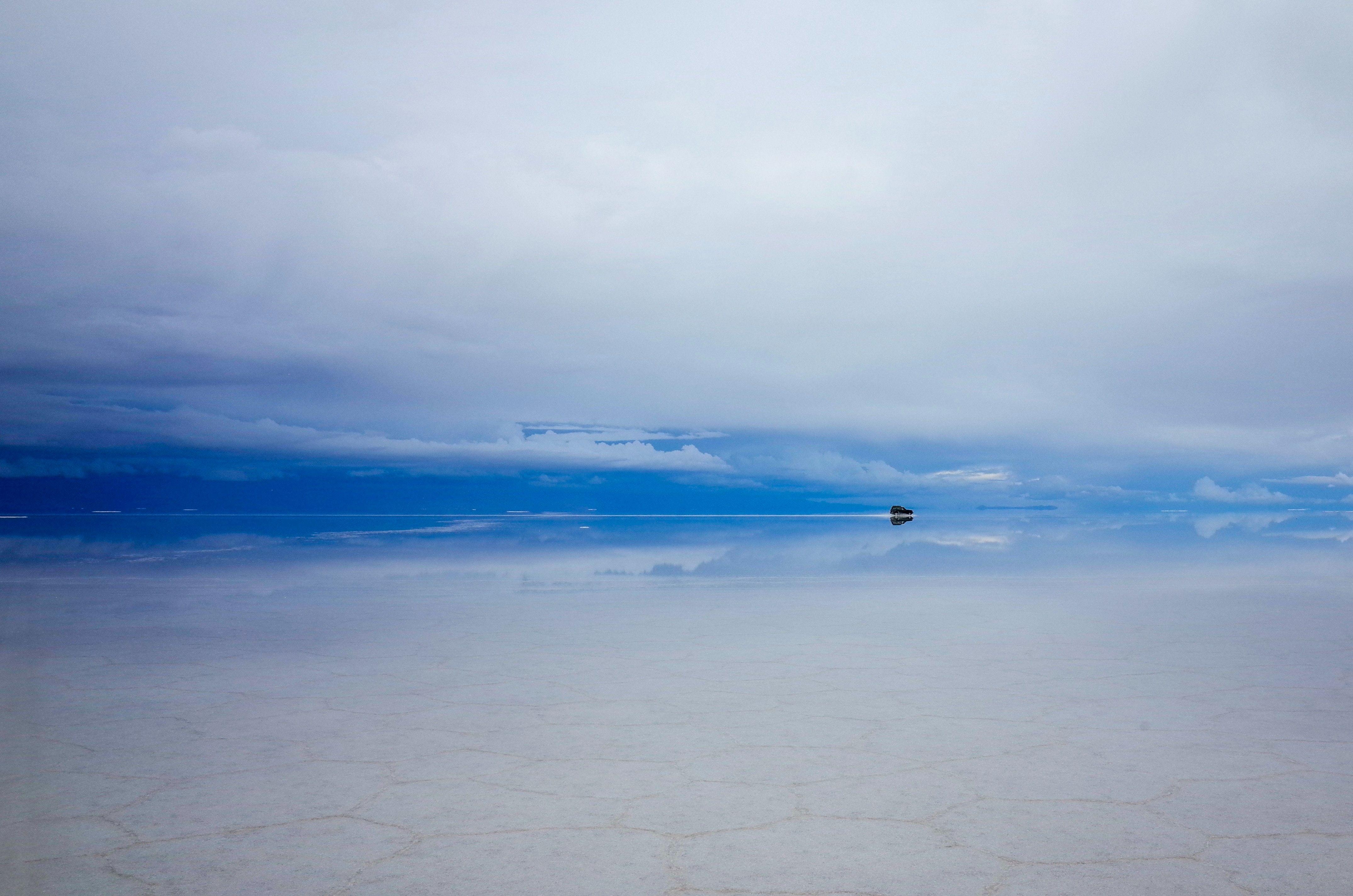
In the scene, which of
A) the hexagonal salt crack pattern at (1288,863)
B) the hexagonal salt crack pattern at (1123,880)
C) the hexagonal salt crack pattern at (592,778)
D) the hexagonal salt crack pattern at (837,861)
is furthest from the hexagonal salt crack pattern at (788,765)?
the hexagonal salt crack pattern at (1288,863)

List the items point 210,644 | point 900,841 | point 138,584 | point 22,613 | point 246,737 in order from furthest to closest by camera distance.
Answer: point 138,584, point 22,613, point 210,644, point 246,737, point 900,841

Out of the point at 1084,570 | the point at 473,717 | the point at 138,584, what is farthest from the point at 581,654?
the point at 1084,570

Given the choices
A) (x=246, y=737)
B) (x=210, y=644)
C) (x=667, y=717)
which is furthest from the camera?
(x=210, y=644)

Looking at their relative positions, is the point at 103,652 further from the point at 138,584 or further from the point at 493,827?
the point at 138,584

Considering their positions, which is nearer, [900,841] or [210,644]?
[900,841]

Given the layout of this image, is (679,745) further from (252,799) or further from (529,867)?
(252,799)

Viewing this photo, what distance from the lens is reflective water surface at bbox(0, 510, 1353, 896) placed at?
289cm

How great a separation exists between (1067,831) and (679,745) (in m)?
1.75

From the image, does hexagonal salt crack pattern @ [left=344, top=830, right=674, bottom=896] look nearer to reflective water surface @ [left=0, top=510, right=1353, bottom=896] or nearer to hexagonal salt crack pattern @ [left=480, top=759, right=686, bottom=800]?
reflective water surface @ [left=0, top=510, right=1353, bottom=896]

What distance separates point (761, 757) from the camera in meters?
4.05

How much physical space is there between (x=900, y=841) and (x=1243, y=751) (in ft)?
6.94

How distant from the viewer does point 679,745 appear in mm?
4258

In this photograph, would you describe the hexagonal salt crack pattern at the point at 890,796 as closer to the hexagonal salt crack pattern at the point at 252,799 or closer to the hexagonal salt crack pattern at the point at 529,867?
the hexagonal salt crack pattern at the point at 529,867

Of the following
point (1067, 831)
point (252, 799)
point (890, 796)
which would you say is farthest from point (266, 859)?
point (1067, 831)
